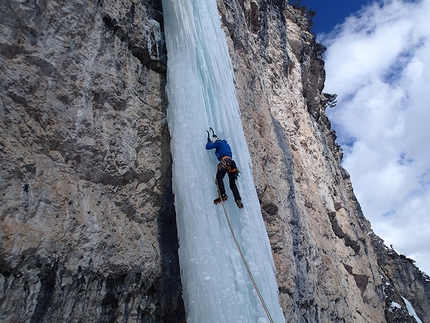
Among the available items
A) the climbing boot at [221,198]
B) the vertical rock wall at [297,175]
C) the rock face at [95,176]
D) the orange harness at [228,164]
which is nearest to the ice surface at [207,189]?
the climbing boot at [221,198]

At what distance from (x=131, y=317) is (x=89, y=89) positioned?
91.0 inches

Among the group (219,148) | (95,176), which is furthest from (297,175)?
(95,176)

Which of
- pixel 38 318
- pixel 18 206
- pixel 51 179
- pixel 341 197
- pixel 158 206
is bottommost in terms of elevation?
pixel 38 318

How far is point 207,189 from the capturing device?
13.2 ft

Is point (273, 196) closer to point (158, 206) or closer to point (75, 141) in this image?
point (158, 206)

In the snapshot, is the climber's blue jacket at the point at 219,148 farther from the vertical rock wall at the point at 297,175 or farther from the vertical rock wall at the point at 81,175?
the vertical rock wall at the point at 297,175

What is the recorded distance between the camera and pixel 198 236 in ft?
12.1

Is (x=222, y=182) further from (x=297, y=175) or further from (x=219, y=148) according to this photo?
(x=297, y=175)

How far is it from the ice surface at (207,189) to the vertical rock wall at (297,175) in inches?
41.3

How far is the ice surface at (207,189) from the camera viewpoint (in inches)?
137

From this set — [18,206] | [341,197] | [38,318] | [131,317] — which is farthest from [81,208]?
[341,197]

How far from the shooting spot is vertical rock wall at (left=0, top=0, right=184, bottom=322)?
2.61m

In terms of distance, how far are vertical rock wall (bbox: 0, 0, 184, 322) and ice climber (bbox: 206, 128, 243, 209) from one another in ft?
2.10

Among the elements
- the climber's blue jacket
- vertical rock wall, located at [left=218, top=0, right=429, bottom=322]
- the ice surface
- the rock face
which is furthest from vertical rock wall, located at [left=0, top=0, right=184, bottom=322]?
vertical rock wall, located at [left=218, top=0, right=429, bottom=322]
